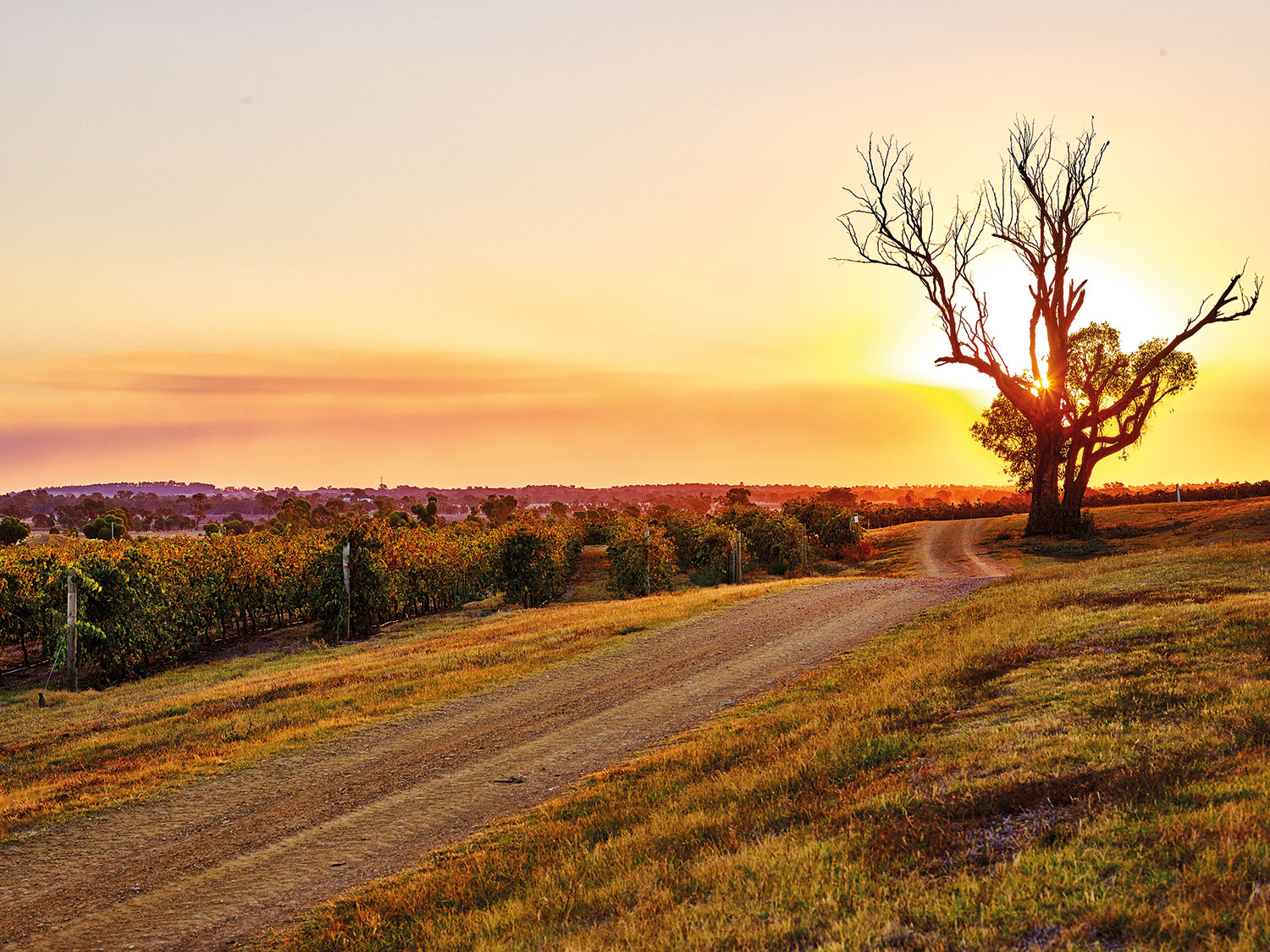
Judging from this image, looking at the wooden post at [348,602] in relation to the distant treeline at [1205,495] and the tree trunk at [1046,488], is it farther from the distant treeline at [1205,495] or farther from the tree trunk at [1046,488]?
the distant treeline at [1205,495]

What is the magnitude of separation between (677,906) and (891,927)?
1.70 metres

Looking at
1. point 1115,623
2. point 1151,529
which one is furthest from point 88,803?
point 1151,529

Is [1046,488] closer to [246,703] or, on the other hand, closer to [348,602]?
[348,602]

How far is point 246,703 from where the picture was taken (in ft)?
60.1

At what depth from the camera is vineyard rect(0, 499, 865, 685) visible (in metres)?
29.8

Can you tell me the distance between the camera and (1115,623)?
1444 centimetres

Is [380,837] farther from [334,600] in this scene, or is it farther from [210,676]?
[334,600]

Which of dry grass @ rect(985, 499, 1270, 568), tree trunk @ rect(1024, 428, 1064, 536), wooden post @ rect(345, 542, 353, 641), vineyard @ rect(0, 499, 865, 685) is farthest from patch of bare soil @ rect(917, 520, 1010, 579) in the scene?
wooden post @ rect(345, 542, 353, 641)

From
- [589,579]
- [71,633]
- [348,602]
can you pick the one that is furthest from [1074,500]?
[71,633]

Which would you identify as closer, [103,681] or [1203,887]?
[1203,887]

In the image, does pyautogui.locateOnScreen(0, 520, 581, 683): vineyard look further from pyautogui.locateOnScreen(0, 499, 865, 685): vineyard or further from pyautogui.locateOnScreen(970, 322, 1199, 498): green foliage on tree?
pyautogui.locateOnScreen(970, 322, 1199, 498): green foliage on tree

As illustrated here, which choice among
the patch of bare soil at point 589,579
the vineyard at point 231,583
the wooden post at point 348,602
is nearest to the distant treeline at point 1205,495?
the patch of bare soil at point 589,579

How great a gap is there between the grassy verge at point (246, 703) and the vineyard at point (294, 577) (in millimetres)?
2588

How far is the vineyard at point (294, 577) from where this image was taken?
29.8 m
